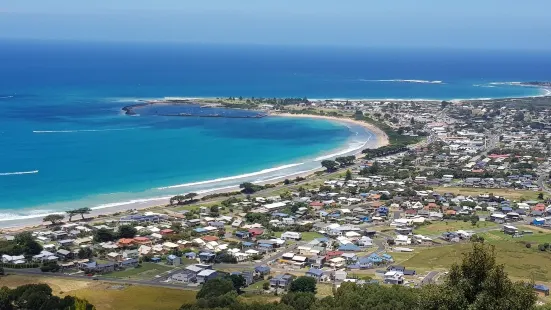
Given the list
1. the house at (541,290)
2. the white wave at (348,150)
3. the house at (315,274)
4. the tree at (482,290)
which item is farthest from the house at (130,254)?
the white wave at (348,150)

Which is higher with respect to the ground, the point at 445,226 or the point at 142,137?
the point at 142,137

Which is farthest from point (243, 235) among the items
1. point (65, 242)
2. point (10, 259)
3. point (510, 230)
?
point (510, 230)

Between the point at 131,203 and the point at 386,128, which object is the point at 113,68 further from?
the point at 131,203

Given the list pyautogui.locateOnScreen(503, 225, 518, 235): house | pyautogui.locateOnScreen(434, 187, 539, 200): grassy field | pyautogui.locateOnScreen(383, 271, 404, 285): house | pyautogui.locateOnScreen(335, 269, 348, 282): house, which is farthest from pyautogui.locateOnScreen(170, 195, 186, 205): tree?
pyautogui.locateOnScreen(503, 225, 518, 235): house

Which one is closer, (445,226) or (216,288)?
(216,288)

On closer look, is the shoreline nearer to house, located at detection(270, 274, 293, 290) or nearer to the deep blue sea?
the deep blue sea

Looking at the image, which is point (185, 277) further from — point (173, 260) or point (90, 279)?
point (90, 279)
